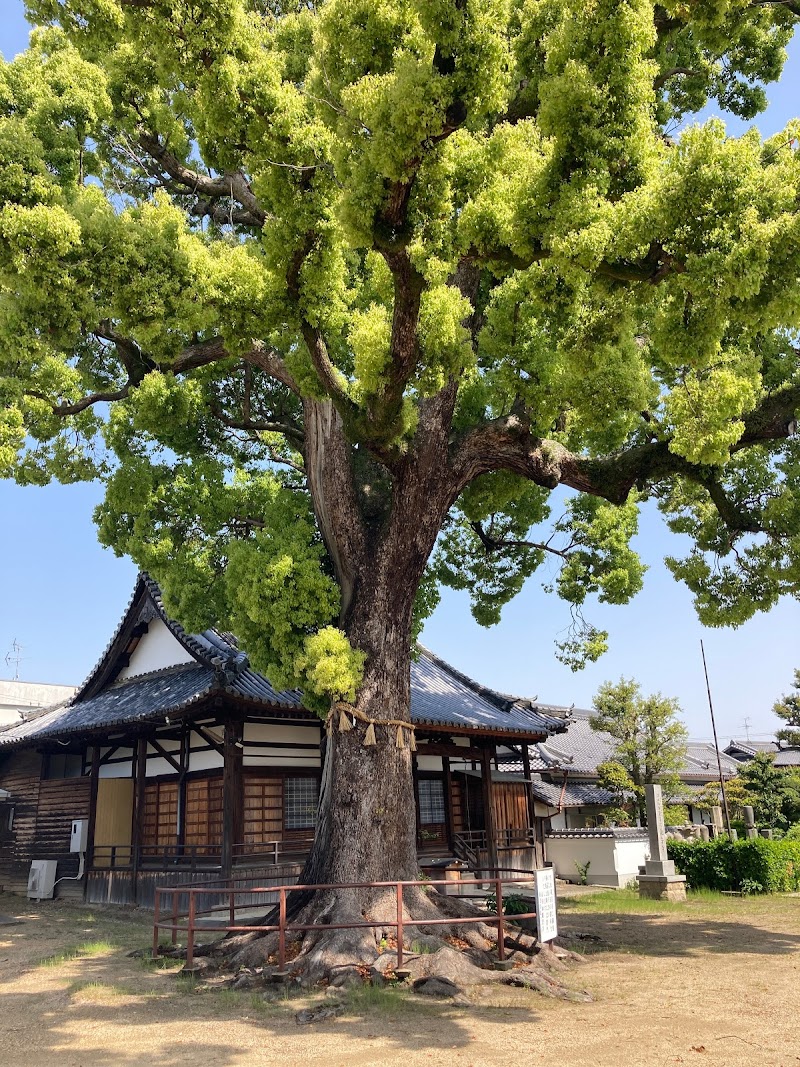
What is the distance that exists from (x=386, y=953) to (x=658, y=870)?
1093cm

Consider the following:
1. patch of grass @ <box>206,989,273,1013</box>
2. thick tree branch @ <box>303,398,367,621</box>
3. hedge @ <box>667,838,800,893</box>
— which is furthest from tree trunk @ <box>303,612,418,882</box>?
hedge @ <box>667,838,800,893</box>

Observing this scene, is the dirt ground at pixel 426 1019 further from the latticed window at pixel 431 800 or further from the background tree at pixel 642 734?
the background tree at pixel 642 734

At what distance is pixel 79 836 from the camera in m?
17.8

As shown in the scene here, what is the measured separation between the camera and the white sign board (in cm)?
790

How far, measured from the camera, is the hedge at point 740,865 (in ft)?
57.5

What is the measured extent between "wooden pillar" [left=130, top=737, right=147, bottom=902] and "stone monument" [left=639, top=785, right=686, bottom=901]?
416 inches

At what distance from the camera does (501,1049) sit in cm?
610

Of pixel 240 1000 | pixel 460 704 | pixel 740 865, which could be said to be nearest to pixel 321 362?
pixel 240 1000

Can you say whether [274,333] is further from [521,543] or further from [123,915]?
[123,915]

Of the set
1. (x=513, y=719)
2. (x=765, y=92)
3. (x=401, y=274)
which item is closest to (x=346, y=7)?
(x=401, y=274)

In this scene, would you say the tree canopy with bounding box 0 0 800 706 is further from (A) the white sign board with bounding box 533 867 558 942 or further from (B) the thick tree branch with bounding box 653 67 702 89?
(A) the white sign board with bounding box 533 867 558 942

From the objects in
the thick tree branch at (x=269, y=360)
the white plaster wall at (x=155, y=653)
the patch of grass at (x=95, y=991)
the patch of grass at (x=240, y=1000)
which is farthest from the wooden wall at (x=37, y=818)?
the thick tree branch at (x=269, y=360)

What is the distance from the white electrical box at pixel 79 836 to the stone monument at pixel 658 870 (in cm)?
1217

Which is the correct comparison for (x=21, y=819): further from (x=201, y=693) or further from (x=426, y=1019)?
(x=426, y=1019)
